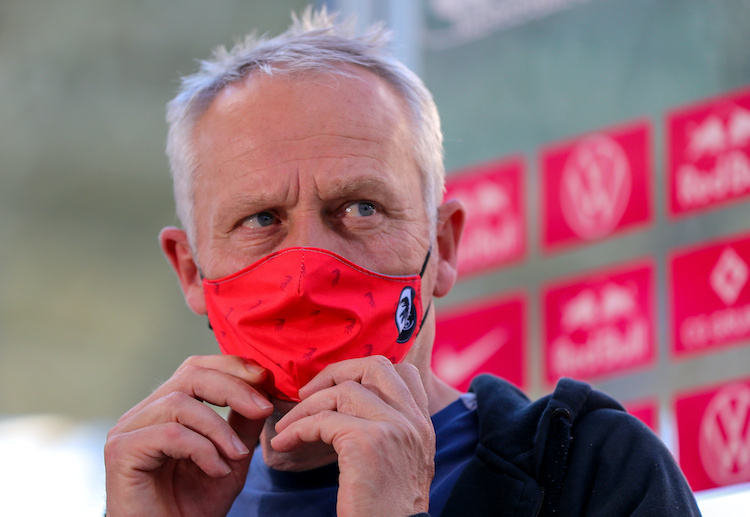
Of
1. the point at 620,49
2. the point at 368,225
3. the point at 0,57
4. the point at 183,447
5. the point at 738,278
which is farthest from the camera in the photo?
the point at 0,57

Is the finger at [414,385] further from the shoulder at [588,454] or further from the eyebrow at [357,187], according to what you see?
the eyebrow at [357,187]

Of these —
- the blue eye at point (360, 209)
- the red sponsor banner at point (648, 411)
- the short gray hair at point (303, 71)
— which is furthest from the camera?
the red sponsor banner at point (648, 411)

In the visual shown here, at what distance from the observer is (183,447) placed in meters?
1.50

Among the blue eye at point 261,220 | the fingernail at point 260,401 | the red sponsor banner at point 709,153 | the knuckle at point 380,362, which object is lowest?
the fingernail at point 260,401

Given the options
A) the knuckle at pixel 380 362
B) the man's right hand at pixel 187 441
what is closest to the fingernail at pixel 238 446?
the man's right hand at pixel 187 441

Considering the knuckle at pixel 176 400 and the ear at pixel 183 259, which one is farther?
the ear at pixel 183 259

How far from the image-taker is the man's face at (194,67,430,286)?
5.46ft

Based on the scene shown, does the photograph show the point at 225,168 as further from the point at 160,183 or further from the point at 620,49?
the point at 160,183

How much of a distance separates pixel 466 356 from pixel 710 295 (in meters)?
0.92

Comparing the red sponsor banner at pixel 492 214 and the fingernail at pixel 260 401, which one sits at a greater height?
the red sponsor banner at pixel 492 214

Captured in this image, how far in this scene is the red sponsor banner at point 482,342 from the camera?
321 centimetres

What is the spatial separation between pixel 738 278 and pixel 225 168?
5.88ft

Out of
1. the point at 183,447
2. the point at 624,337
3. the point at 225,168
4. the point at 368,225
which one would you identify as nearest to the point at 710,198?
the point at 624,337

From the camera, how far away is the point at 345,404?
1417mm
